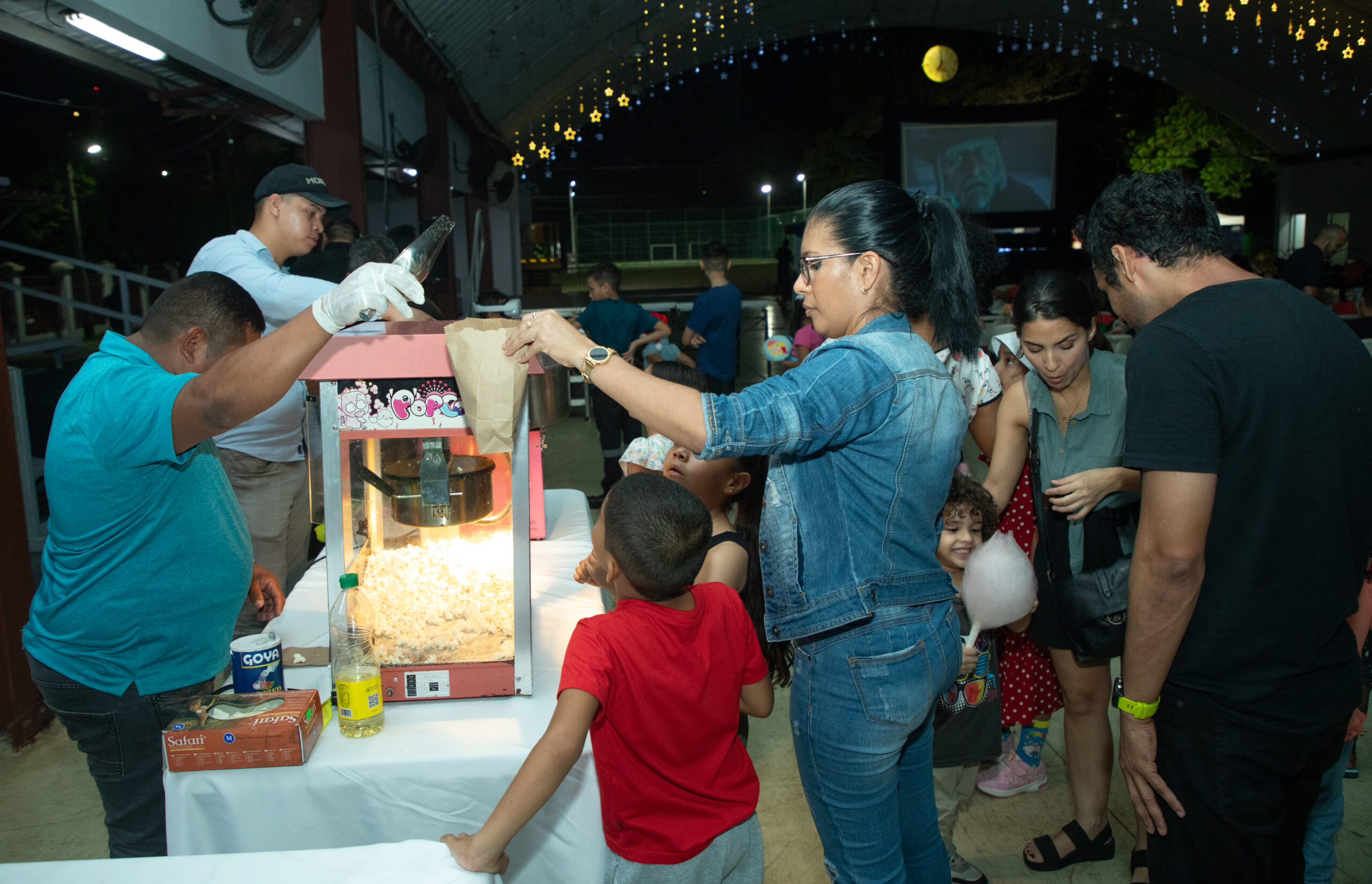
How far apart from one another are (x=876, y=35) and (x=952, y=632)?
20920 millimetres

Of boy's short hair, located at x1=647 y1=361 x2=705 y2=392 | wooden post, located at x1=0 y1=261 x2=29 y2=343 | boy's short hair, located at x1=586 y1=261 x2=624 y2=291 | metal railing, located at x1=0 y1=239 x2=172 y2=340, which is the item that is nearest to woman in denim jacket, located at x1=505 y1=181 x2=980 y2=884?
boy's short hair, located at x1=647 y1=361 x2=705 y2=392

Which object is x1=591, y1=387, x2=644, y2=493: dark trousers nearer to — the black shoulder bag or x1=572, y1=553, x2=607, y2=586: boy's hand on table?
x1=572, y1=553, x2=607, y2=586: boy's hand on table

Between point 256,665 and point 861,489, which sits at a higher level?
point 861,489

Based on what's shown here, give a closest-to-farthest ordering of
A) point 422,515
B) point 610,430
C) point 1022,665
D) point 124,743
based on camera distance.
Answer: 1. point 124,743
2. point 422,515
3. point 1022,665
4. point 610,430

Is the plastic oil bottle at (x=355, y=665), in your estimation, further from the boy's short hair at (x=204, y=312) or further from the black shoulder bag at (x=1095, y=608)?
the black shoulder bag at (x=1095, y=608)

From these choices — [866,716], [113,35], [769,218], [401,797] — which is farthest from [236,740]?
[769,218]

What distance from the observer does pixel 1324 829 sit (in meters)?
1.80

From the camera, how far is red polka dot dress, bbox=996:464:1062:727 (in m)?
2.61

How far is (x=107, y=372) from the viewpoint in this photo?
162 cm

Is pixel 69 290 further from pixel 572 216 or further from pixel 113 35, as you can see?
pixel 572 216

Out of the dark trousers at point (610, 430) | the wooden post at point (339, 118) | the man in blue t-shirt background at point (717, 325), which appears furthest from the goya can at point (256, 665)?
the wooden post at point (339, 118)

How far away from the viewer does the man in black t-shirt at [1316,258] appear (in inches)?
316

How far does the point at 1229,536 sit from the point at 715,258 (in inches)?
211

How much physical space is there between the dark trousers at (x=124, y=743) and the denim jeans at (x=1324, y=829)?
2357mm
